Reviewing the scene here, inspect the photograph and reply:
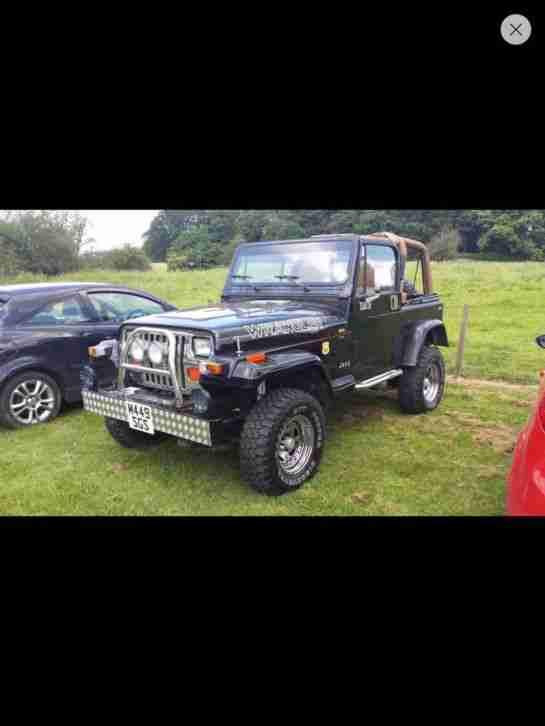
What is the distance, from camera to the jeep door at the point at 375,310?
195 inches

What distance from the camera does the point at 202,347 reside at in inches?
150

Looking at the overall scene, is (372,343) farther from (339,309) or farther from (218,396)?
(218,396)

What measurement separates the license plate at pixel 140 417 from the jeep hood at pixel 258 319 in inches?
27.2

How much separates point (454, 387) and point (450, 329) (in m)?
5.30

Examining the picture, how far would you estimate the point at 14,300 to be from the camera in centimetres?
558

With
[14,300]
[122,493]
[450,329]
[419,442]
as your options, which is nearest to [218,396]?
[122,493]

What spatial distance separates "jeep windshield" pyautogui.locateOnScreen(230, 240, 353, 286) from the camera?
4.93 m

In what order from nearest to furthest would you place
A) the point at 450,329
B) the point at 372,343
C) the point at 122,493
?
the point at 122,493 < the point at 372,343 < the point at 450,329

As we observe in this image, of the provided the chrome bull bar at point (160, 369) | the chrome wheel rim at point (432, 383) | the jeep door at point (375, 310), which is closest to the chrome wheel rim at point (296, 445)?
the chrome bull bar at point (160, 369)

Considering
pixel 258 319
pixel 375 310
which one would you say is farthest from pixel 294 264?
pixel 258 319

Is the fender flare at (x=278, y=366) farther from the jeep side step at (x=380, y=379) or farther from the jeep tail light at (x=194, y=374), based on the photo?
the jeep side step at (x=380, y=379)

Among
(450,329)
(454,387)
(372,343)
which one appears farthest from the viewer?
(450,329)

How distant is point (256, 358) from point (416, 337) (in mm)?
2876

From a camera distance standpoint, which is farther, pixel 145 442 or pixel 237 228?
pixel 237 228
